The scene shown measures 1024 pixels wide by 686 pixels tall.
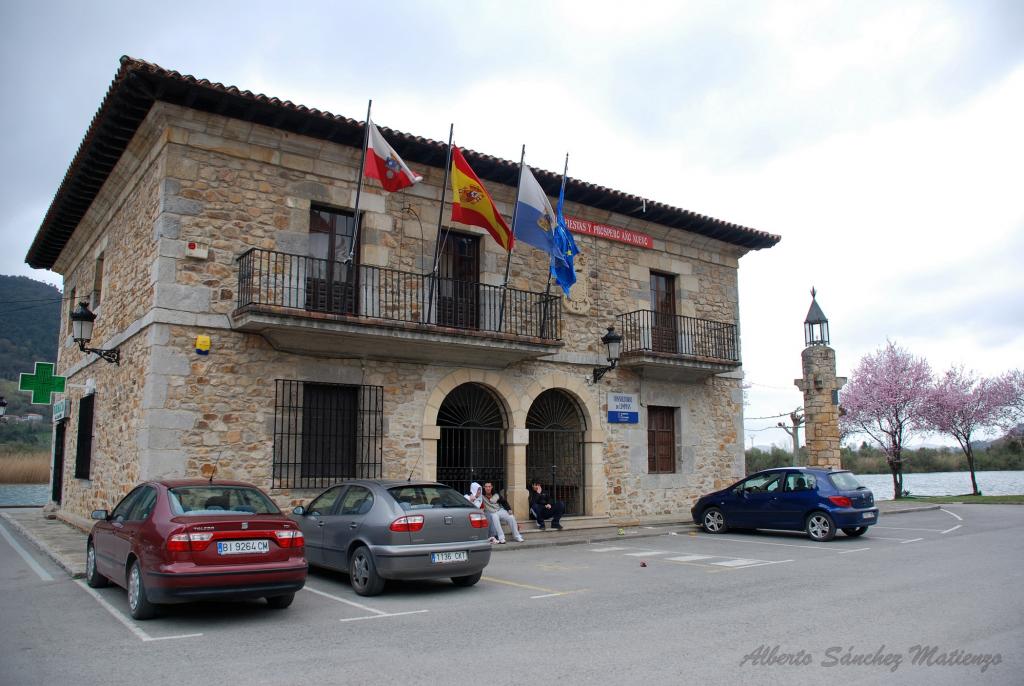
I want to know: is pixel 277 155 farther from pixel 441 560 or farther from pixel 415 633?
pixel 415 633

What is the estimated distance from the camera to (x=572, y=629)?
20.5 feet

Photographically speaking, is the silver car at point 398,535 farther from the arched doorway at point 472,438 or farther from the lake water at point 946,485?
the lake water at point 946,485

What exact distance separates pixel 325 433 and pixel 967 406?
27282 millimetres

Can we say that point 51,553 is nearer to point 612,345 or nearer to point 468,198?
point 468,198

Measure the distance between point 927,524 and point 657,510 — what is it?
592 centimetres

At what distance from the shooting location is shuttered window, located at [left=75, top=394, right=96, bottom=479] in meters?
15.2

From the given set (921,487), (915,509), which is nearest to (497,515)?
(915,509)

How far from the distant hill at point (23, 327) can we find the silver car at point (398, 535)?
41814 millimetres

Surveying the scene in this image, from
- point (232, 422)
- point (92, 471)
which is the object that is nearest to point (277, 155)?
point (232, 422)

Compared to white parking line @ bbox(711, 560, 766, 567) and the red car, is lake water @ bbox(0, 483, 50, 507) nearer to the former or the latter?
the red car

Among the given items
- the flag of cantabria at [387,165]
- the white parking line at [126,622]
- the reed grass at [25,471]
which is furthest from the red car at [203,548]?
the reed grass at [25,471]

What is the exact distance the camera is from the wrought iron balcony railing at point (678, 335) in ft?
55.0

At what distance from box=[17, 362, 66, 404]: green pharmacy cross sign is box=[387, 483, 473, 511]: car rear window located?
473 inches

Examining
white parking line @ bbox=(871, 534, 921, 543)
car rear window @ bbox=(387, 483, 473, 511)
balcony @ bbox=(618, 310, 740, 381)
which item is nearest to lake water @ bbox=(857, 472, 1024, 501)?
balcony @ bbox=(618, 310, 740, 381)
